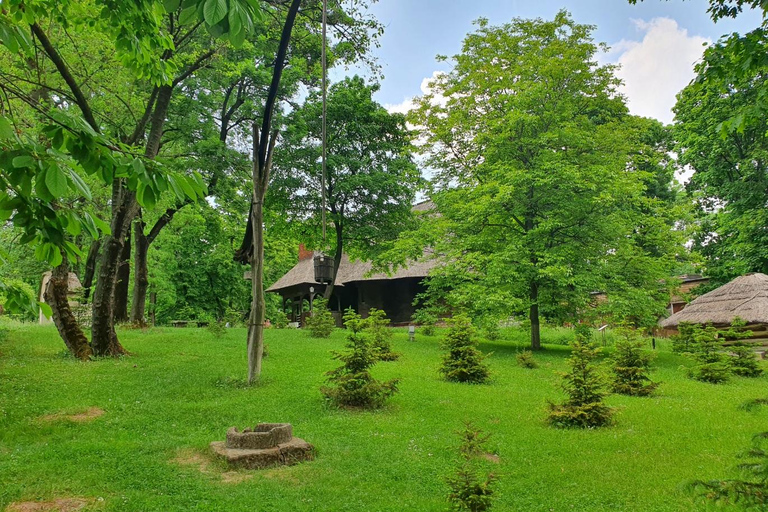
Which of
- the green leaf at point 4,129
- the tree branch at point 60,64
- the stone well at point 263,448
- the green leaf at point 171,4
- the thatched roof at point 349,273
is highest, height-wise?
the tree branch at point 60,64

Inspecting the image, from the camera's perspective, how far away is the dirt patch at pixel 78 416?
6.69 m

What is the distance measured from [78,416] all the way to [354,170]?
520 inches

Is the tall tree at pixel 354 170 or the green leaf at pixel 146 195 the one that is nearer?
the green leaf at pixel 146 195

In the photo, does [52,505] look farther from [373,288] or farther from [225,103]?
[373,288]

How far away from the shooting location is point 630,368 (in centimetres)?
1006

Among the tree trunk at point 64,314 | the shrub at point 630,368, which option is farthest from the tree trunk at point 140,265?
the shrub at point 630,368

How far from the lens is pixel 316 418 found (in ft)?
23.8

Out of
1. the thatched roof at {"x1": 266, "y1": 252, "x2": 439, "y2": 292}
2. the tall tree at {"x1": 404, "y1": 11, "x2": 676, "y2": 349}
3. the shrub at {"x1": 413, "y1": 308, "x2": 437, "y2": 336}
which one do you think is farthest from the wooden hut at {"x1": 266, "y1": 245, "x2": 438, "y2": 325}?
the tall tree at {"x1": 404, "y1": 11, "x2": 676, "y2": 349}

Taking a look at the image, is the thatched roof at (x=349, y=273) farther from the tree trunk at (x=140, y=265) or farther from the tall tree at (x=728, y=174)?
the tall tree at (x=728, y=174)

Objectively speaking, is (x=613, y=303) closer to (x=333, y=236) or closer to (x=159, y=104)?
(x=333, y=236)

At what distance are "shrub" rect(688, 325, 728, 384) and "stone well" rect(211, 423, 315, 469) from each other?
34.6 feet

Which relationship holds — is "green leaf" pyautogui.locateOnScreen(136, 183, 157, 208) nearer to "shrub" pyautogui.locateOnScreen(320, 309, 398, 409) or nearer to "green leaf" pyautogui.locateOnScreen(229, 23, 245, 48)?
"green leaf" pyautogui.locateOnScreen(229, 23, 245, 48)

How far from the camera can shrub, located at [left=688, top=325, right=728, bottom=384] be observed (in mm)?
11734

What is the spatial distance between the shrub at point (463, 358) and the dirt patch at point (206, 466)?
19.7 feet
